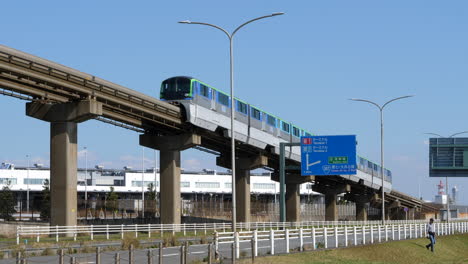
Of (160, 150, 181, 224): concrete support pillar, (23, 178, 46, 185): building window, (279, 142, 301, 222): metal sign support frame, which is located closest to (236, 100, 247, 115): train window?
(279, 142, 301, 222): metal sign support frame

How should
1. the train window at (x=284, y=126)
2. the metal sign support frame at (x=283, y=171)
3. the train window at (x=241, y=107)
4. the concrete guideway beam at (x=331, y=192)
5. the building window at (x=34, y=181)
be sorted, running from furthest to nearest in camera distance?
the building window at (x=34, y=181) → the concrete guideway beam at (x=331, y=192) → the train window at (x=284, y=126) → the train window at (x=241, y=107) → the metal sign support frame at (x=283, y=171)

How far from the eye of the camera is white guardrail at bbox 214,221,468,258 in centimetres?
3578

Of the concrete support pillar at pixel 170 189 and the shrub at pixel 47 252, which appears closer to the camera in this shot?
the shrub at pixel 47 252

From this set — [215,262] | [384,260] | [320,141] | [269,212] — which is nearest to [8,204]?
[269,212]

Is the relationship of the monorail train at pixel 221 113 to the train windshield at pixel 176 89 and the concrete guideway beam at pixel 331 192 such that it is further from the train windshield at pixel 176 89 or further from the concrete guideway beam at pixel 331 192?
the concrete guideway beam at pixel 331 192

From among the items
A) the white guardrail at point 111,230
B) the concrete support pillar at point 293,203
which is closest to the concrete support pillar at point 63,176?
the white guardrail at point 111,230

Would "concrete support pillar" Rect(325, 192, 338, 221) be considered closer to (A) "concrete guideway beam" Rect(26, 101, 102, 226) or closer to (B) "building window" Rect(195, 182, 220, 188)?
(B) "building window" Rect(195, 182, 220, 188)

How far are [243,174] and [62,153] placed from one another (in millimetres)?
33708

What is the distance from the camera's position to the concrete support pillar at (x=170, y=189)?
223 feet

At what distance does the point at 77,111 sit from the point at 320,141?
20515mm

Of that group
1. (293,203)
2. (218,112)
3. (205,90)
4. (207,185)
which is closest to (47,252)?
(205,90)

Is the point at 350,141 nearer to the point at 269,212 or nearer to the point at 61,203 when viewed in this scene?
the point at 61,203

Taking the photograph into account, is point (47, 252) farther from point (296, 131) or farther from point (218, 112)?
point (296, 131)

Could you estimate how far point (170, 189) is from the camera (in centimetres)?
6812
